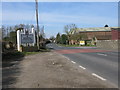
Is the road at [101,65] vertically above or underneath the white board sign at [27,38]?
underneath

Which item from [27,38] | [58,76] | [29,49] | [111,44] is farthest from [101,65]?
[111,44]

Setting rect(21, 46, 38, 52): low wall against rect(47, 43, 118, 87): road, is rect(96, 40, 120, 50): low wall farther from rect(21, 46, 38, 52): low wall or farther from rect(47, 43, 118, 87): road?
rect(47, 43, 118, 87): road

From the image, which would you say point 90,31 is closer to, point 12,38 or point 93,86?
point 12,38

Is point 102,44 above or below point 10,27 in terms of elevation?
below

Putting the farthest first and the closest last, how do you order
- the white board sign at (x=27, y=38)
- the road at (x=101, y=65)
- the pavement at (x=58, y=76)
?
the white board sign at (x=27, y=38) < the road at (x=101, y=65) < the pavement at (x=58, y=76)

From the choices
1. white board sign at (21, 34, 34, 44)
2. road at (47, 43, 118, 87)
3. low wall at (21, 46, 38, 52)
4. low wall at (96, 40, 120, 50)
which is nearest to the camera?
road at (47, 43, 118, 87)

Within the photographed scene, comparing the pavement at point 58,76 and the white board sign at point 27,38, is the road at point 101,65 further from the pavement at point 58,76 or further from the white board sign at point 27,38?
the white board sign at point 27,38

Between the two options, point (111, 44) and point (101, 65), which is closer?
point (101, 65)

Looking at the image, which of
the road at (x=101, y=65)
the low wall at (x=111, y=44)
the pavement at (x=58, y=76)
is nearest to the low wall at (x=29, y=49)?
the road at (x=101, y=65)

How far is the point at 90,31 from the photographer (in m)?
143

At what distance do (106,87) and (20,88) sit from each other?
114 inches

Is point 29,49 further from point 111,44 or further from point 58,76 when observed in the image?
point 58,76

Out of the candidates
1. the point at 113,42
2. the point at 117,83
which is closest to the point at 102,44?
the point at 113,42

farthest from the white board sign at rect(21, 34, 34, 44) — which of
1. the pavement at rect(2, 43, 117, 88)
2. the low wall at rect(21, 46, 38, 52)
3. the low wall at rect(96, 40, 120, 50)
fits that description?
the pavement at rect(2, 43, 117, 88)
